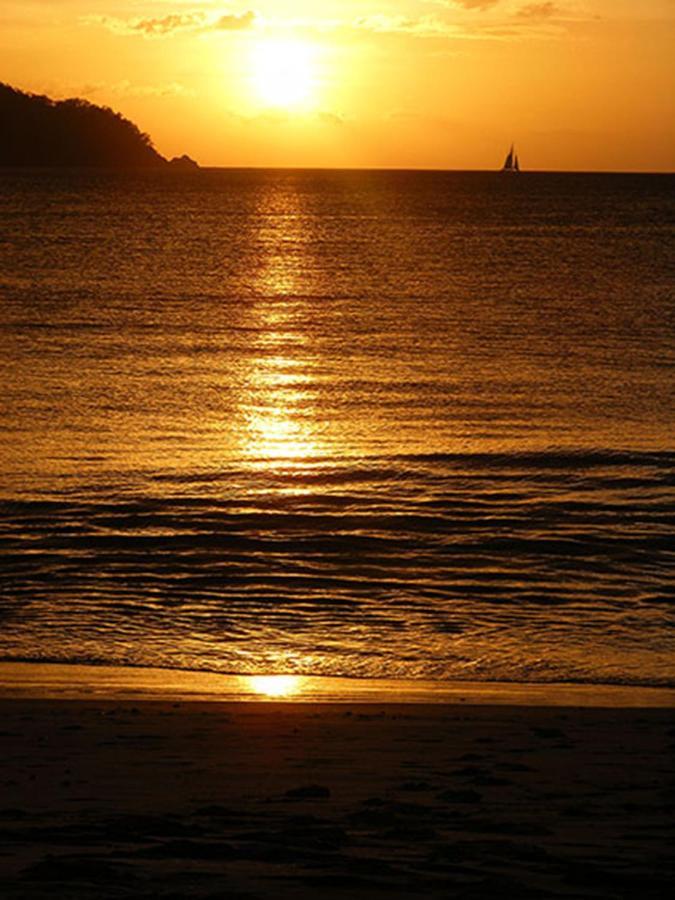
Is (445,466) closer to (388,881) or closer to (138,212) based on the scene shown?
(388,881)

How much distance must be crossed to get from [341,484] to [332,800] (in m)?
14.0

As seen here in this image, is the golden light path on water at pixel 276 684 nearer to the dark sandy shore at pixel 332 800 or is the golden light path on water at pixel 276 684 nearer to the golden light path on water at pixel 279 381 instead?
the dark sandy shore at pixel 332 800

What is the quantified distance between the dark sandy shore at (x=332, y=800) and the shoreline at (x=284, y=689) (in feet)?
1.08

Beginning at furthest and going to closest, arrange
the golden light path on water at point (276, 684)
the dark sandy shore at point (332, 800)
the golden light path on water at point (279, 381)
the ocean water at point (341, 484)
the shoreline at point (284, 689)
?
the golden light path on water at point (279, 381) < the ocean water at point (341, 484) < the golden light path on water at point (276, 684) < the shoreline at point (284, 689) < the dark sandy shore at point (332, 800)

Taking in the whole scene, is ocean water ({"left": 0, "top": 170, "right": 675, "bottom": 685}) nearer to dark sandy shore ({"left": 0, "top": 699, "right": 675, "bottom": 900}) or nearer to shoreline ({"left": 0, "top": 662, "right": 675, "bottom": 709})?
shoreline ({"left": 0, "top": 662, "right": 675, "bottom": 709})

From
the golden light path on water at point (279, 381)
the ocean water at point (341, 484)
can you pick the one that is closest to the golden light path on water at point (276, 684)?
the ocean water at point (341, 484)

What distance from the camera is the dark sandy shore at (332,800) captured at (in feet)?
20.0

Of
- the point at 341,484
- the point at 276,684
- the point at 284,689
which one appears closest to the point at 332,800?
the point at 284,689

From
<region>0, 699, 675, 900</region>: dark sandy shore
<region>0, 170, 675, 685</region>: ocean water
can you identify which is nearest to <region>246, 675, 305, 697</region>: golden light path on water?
<region>0, 170, 675, 685</region>: ocean water

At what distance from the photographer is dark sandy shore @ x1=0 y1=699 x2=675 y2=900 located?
6.09 m

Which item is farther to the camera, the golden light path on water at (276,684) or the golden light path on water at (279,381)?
the golden light path on water at (279,381)

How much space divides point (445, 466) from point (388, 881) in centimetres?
1656

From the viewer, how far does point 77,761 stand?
8.22 metres

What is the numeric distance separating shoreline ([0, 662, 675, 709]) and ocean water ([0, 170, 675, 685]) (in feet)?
1.19
